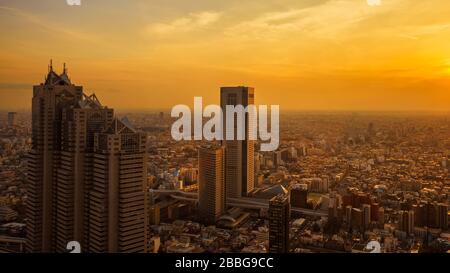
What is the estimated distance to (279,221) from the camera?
3.40m

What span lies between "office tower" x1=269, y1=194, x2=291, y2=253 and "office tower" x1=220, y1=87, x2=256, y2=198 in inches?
18.6

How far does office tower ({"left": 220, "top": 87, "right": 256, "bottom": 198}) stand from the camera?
11.6 ft

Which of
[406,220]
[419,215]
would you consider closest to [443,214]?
[419,215]

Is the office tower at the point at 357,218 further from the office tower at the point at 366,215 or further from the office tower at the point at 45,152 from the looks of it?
the office tower at the point at 45,152

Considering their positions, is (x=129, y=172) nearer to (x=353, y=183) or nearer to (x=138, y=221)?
(x=138, y=221)

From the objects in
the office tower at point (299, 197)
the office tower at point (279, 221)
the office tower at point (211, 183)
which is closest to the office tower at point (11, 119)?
the office tower at point (211, 183)

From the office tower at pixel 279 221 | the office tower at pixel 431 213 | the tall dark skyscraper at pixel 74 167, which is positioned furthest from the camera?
the office tower at pixel 431 213

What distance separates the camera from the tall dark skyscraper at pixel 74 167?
3.09 meters

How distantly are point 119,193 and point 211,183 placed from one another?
1.52m

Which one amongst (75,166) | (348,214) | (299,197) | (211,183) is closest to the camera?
(75,166)

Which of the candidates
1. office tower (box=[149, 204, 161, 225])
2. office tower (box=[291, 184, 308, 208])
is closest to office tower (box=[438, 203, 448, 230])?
office tower (box=[291, 184, 308, 208])

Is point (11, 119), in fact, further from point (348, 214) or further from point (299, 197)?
point (348, 214)

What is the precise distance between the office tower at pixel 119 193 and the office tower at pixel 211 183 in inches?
31.5

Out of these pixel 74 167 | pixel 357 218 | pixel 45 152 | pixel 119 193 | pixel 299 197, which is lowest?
pixel 357 218
